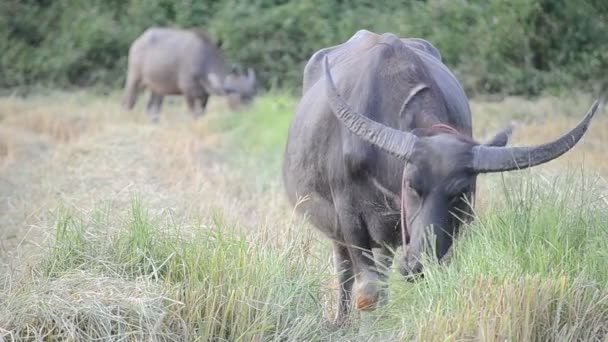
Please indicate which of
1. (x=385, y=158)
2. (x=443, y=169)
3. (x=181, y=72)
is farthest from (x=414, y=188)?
(x=181, y=72)

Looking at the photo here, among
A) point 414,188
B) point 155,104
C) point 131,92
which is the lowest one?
point 155,104

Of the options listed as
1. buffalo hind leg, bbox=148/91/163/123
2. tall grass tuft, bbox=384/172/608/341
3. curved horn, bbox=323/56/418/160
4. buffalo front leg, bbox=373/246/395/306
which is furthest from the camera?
buffalo hind leg, bbox=148/91/163/123

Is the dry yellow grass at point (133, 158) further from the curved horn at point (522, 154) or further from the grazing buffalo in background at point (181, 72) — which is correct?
the grazing buffalo in background at point (181, 72)

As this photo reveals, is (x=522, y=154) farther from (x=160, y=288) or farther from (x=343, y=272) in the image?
(x=160, y=288)

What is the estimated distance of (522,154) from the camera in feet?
18.0

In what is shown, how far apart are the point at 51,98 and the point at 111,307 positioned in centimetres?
1824

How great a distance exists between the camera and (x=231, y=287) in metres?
5.53

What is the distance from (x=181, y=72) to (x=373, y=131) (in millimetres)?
16180

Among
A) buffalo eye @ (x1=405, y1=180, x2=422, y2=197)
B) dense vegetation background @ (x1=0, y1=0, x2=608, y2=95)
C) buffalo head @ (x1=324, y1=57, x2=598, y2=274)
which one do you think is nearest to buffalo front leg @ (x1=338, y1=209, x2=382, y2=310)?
buffalo head @ (x1=324, y1=57, x2=598, y2=274)

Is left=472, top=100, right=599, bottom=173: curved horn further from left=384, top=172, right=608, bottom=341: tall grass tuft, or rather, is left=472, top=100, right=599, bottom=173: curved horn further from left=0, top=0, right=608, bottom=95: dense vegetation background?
left=0, top=0, right=608, bottom=95: dense vegetation background

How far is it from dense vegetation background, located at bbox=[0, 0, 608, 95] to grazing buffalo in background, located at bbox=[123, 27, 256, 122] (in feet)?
4.60

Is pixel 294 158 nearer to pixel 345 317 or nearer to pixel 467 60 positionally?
pixel 345 317

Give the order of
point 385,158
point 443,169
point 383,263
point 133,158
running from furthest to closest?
point 133,158
point 383,263
point 385,158
point 443,169

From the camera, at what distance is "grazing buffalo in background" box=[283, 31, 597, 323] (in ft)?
18.0
